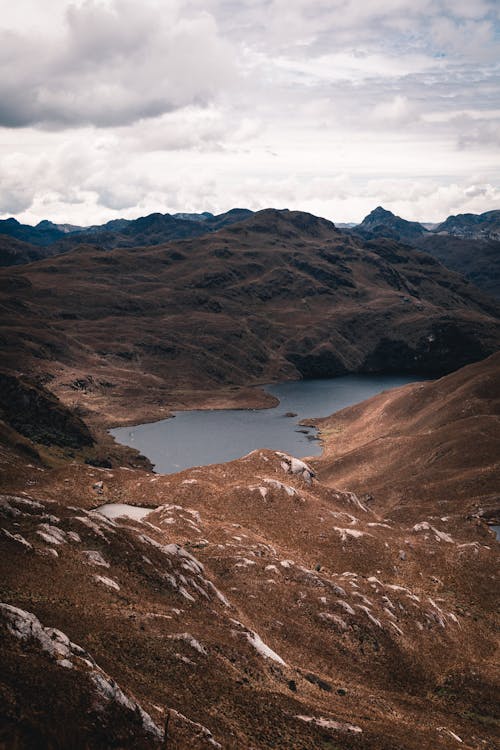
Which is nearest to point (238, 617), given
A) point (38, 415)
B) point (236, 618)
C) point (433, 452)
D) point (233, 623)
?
point (236, 618)

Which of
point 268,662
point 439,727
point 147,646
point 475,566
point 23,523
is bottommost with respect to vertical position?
point 475,566

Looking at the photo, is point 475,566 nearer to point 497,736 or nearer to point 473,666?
point 473,666

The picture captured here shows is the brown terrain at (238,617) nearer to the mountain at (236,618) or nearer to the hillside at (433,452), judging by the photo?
the mountain at (236,618)

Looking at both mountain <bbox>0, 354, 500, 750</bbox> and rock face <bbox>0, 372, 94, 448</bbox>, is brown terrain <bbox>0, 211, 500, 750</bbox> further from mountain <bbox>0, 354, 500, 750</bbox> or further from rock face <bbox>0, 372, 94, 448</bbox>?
rock face <bbox>0, 372, 94, 448</bbox>

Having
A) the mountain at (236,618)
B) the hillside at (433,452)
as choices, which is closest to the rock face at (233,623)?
the mountain at (236,618)

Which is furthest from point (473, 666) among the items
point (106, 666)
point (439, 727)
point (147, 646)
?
point (106, 666)

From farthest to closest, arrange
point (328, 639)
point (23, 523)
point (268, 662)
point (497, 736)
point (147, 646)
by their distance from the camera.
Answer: point (328, 639) < point (23, 523) < point (497, 736) < point (268, 662) < point (147, 646)

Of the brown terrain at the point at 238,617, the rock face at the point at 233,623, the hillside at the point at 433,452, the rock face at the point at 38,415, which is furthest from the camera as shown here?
the rock face at the point at 38,415

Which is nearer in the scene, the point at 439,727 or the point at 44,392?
the point at 439,727

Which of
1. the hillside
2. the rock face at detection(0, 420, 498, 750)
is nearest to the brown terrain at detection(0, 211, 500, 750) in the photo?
the rock face at detection(0, 420, 498, 750)
